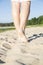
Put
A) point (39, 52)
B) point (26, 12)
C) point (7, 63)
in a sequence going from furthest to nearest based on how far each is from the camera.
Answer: point (26, 12)
point (39, 52)
point (7, 63)

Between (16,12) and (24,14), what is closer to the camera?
(24,14)

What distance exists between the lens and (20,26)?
3.53 metres

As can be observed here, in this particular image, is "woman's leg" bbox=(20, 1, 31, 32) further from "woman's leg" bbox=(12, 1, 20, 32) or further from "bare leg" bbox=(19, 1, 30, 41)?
"woman's leg" bbox=(12, 1, 20, 32)

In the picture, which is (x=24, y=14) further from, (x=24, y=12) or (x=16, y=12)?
(x=16, y=12)

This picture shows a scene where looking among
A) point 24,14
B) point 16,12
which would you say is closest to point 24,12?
point 24,14

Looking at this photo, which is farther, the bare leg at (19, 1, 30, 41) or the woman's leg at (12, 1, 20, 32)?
the woman's leg at (12, 1, 20, 32)

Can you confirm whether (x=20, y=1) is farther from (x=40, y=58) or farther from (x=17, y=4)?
(x=40, y=58)

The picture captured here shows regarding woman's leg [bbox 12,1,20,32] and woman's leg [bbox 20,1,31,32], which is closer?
woman's leg [bbox 20,1,31,32]


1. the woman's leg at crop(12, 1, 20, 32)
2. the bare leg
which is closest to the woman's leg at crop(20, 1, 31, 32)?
the bare leg

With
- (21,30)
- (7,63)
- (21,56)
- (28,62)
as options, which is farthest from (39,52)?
(21,30)

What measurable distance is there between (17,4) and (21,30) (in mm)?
405

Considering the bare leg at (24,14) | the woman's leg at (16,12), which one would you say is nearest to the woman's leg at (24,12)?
the bare leg at (24,14)

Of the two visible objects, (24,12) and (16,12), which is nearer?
(24,12)

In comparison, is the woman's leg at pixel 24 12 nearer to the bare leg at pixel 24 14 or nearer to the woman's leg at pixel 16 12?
the bare leg at pixel 24 14
